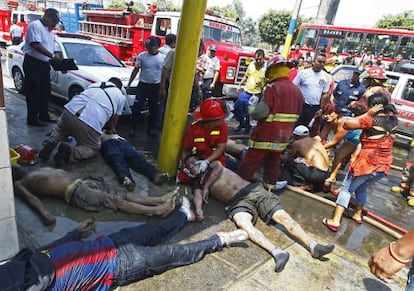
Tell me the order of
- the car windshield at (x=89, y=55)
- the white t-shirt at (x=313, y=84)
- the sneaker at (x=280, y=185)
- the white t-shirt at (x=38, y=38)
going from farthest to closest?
1. the car windshield at (x=89, y=55)
2. the white t-shirt at (x=313, y=84)
3. the white t-shirt at (x=38, y=38)
4. the sneaker at (x=280, y=185)

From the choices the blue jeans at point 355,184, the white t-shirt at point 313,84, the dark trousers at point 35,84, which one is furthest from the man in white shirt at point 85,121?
the white t-shirt at point 313,84

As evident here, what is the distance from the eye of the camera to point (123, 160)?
4.39 m

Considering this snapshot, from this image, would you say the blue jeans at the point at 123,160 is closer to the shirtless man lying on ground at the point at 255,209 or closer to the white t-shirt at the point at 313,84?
the shirtless man lying on ground at the point at 255,209

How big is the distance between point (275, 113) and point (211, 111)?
0.74 metres

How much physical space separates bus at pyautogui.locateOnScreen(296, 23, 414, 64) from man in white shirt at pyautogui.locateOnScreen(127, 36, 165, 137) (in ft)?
37.4

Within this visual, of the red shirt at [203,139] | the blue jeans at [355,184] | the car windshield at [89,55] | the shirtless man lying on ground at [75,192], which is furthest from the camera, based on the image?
the car windshield at [89,55]

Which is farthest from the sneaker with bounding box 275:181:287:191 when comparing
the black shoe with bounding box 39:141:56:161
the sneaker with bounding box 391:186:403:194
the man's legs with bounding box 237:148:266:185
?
the black shoe with bounding box 39:141:56:161

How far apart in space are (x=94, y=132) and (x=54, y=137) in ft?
1.90

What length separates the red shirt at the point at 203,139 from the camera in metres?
4.05

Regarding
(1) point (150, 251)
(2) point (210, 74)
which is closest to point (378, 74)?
(1) point (150, 251)

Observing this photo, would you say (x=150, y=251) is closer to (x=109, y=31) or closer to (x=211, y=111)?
(x=211, y=111)

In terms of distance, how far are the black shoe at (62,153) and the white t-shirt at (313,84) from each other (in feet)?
13.5

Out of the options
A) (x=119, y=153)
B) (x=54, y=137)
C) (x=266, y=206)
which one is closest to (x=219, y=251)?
(x=266, y=206)

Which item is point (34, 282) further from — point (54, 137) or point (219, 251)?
point (54, 137)
